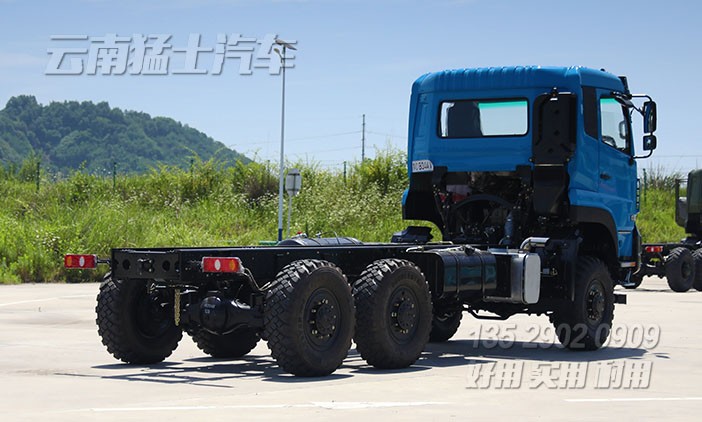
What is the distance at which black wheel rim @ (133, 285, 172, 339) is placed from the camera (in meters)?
12.9

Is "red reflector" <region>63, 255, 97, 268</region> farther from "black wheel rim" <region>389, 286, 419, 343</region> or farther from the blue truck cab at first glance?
the blue truck cab

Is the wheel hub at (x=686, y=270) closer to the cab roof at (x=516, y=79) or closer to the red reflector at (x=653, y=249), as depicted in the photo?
the red reflector at (x=653, y=249)

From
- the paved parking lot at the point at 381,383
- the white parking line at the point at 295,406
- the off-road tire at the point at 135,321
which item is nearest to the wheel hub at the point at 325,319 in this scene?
the paved parking lot at the point at 381,383

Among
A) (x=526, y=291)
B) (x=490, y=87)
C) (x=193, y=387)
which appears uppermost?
(x=490, y=87)

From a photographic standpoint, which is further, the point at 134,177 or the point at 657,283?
the point at 134,177

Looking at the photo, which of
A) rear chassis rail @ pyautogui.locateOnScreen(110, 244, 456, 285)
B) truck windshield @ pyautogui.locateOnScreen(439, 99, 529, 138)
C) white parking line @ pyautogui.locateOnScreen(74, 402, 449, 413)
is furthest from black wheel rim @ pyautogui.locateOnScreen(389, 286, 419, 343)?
truck windshield @ pyautogui.locateOnScreen(439, 99, 529, 138)

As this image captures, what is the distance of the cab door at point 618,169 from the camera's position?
15.5m

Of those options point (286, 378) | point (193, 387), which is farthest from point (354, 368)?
point (193, 387)

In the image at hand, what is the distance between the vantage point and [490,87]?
15.4 metres

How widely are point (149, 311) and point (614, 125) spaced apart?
6.51 meters

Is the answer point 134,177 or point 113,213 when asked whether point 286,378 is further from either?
point 134,177

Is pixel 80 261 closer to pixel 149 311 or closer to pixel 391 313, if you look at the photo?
pixel 149 311

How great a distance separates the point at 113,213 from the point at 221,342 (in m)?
21.4

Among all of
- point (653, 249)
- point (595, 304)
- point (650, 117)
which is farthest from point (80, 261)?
point (653, 249)
